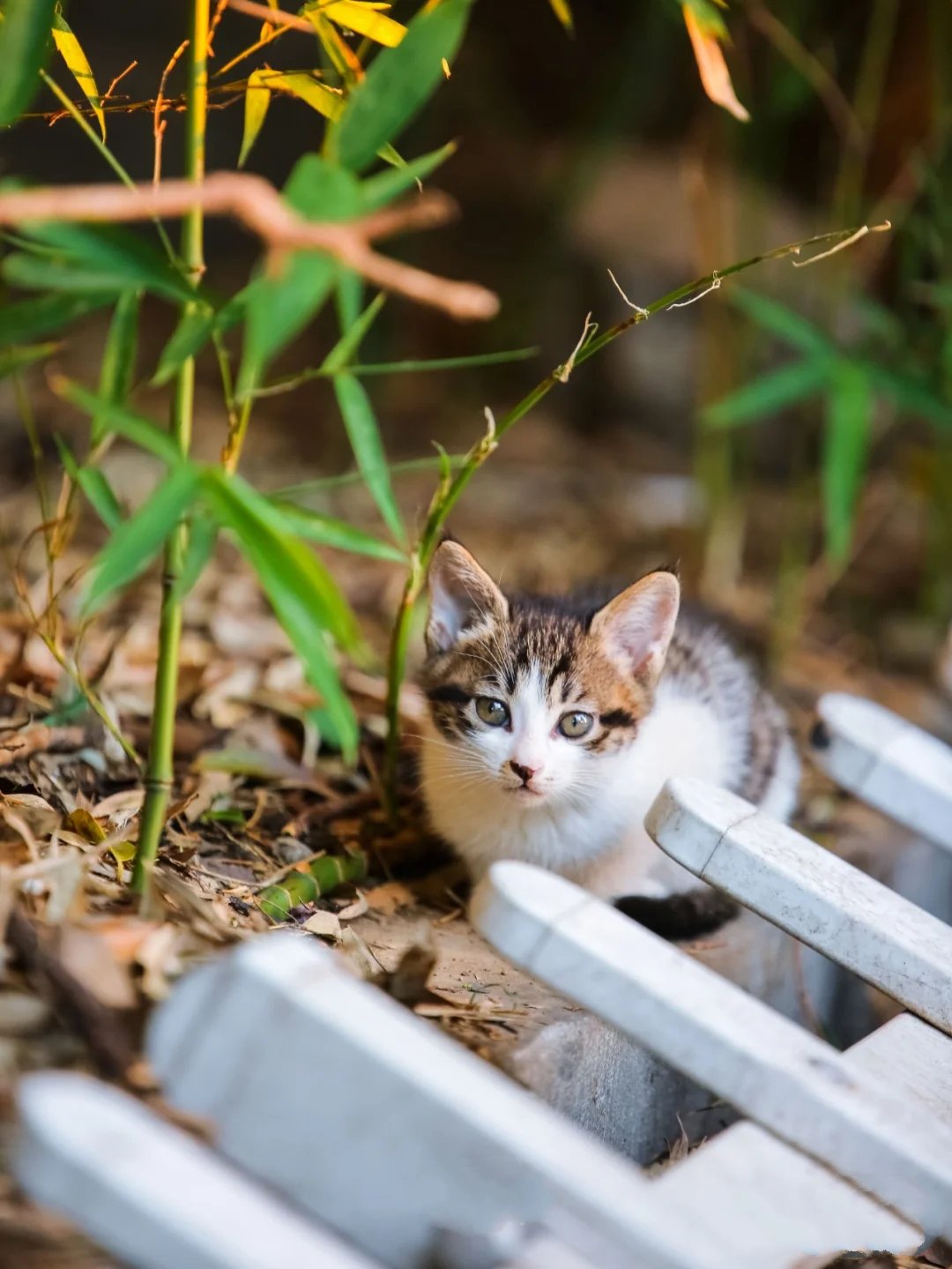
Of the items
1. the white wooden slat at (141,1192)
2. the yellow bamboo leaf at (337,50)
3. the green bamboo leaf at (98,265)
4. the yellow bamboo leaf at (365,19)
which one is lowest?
the white wooden slat at (141,1192)

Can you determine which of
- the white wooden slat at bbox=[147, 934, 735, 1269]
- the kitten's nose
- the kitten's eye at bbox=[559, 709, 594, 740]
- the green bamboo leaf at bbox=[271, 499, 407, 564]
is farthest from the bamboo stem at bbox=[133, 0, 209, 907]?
the kitten's eye at bbox=[559, 709, 594, 740]

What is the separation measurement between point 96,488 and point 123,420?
0.49 meters

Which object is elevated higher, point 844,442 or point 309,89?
point 309,89

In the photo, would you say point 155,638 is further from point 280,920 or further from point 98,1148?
point 98,1148

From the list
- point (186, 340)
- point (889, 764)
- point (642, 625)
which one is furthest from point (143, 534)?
point (889, 764)

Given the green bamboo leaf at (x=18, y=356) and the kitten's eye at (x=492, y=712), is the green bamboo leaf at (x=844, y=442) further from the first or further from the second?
the green bamboo leaf at (x=18, y=356)

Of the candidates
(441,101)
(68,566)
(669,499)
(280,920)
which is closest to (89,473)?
(280,920)

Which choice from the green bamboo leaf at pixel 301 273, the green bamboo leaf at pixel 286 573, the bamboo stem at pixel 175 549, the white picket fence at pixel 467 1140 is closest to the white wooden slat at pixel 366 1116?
the white picket fence at pixel 467 1140

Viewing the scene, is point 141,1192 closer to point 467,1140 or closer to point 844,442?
point 467,1140

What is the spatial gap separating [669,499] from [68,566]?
2.14 metres

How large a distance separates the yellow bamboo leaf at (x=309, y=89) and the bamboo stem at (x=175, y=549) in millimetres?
92

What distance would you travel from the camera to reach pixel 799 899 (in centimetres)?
175

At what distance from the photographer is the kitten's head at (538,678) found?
2211mm

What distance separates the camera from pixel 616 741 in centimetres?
230
